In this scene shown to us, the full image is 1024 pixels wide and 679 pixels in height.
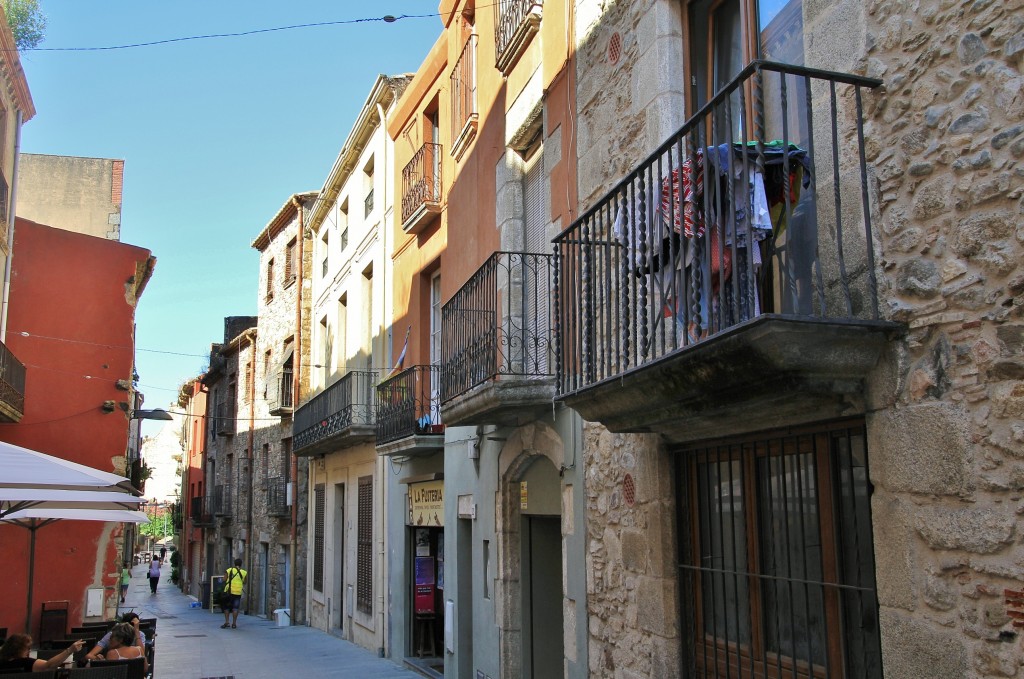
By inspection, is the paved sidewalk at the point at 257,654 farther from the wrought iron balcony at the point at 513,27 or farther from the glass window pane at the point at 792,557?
the glass window pane at the point at 792,557

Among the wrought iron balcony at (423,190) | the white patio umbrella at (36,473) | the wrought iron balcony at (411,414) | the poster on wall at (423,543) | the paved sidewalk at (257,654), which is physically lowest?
the paved sidewalk at (257,654)

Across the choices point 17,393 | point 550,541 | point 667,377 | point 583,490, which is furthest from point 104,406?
point 667,377

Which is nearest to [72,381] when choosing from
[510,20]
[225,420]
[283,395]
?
[283,395]

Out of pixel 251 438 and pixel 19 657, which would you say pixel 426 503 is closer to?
pixel 19 657

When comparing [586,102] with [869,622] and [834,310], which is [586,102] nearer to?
[834,310]

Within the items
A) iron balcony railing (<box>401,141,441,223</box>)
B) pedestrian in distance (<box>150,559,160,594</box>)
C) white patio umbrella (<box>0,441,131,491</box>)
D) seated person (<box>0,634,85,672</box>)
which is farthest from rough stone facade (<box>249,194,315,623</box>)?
white patio umbrella (<box>0,441,131,491</box>)

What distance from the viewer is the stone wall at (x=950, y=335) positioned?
342 cm

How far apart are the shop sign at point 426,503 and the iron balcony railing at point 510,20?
582 centimetres

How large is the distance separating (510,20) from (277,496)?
16.9m

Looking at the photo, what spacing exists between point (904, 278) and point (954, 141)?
0.57m

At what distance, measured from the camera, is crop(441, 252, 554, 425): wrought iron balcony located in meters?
8.06

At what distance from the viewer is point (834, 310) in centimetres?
432

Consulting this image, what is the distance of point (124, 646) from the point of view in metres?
8.60

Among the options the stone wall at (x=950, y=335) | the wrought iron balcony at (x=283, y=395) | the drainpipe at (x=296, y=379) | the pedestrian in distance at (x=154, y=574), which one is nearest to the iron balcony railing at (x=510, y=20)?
the stone wall at (x=950, y=335)
